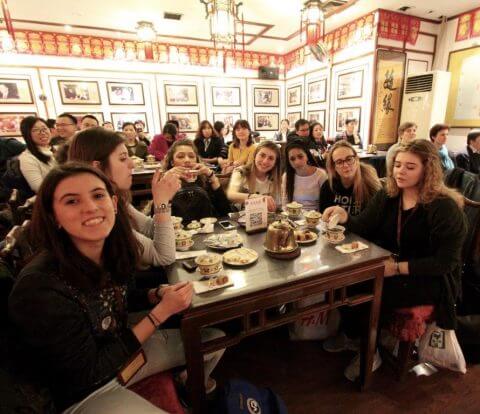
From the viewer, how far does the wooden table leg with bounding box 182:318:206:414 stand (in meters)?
1.02

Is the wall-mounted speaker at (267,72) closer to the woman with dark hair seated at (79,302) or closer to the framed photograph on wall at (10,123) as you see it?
the framed photograph on wall at (10,123)

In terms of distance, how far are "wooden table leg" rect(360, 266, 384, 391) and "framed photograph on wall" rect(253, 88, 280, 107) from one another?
290 inches

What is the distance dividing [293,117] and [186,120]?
10.2ft

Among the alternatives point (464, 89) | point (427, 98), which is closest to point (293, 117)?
point (427, 98)

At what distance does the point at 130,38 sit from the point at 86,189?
21.9 feet

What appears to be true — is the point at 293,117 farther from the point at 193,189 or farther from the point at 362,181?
the point at 193,189

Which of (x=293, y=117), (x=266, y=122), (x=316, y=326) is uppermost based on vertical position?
(x=293, y=117)

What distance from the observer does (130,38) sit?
20.1 ft

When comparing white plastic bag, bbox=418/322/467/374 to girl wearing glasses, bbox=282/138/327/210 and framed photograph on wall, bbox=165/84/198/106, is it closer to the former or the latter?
girl wearing glasses, bbox=282/138/327/210

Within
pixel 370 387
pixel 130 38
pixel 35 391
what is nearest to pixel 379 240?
pixel 370 387

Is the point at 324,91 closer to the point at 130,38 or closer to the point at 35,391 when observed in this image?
the point at 130,38

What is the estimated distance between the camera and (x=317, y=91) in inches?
264

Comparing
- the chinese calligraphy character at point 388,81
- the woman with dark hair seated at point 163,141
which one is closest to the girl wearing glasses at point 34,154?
the woman with dark hair seated at point 163,141

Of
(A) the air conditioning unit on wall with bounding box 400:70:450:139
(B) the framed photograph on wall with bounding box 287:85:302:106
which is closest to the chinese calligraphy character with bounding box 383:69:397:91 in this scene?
(A) the air conditioning unit on wall with bounding box 400:70:450:139
